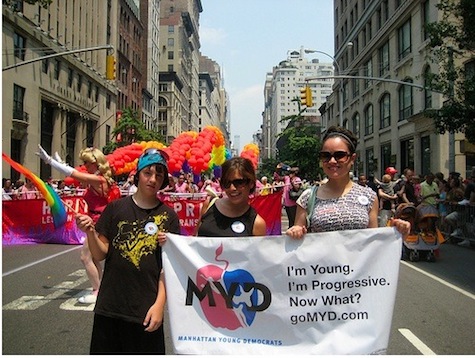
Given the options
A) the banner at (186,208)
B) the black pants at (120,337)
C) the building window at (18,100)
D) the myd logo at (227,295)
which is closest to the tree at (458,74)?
the banner at (186,208)

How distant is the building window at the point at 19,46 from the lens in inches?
1197

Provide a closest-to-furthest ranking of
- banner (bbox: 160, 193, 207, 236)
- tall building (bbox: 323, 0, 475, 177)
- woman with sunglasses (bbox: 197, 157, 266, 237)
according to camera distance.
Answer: woman with sunglasses (bbox: 197, 157, 266, 237)
banner (bbox: 160, 193, 207, 236)
tall building (bbox: 323, 0, 475, 177)

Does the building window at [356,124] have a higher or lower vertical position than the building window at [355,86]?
lower

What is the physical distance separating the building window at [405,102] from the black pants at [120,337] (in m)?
31.1

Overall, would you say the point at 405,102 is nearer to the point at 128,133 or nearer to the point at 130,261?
the point at 128,133

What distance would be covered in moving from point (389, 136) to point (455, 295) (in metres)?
30.4

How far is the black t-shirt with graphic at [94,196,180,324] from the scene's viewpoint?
2.91 meters

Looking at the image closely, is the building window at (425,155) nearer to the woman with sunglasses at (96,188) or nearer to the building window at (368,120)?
the building window at (368,120)

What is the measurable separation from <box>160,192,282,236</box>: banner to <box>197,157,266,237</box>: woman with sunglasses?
28.3ft

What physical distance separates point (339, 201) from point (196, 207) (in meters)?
9.21

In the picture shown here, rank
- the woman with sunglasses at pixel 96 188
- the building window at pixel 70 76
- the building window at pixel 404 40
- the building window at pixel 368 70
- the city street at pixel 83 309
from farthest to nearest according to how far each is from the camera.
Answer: the building window at pixel 70 76 → the building window at pixel 368 70 → the building window at pixel 404 40 → the woman with sunglasses at pixel 96 188 → the city street at pixel 83 309

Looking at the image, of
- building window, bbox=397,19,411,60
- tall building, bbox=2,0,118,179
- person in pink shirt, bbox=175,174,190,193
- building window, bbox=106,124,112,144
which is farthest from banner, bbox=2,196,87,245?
building window, bbox=106,124,112,144

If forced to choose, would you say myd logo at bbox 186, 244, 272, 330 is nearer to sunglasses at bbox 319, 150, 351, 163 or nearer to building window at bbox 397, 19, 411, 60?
sunglasses at bbox 319, 150, 351, 163

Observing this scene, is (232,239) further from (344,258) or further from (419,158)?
(419,158)
